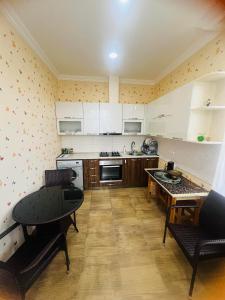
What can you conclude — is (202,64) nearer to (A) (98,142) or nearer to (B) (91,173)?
(A) (98,142)

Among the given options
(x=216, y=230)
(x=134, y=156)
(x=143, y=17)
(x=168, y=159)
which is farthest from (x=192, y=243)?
(x=143, y=17)

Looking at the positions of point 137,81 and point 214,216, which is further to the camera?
point 137,81

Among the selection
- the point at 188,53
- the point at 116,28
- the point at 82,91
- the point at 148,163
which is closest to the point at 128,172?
the point at 148,163

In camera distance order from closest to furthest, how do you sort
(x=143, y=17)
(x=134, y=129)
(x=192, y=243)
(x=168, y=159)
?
(x=192, y=243) → (x=143, y=17) → (x=168, y=159) → (x=134, y=129)

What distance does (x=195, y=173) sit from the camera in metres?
2.24

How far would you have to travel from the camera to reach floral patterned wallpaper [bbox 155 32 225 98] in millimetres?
1765

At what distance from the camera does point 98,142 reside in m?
3.90

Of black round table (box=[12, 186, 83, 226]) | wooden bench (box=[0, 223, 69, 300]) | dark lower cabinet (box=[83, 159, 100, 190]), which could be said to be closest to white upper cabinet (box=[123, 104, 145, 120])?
dark lower cabinet (box=[83, 159, 100, 190])

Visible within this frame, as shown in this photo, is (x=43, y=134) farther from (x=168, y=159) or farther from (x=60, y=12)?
(x=168, y=159)

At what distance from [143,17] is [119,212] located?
2.96m

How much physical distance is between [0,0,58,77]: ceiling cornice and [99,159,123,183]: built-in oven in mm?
2394

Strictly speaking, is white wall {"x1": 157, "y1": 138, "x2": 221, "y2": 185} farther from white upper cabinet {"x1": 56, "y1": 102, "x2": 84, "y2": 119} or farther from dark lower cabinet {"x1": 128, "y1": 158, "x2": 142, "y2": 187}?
white upper cabinet {"x1": 56, "y1": 102, "x2": 84, "y2": 119}

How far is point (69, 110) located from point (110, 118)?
1.03 meters

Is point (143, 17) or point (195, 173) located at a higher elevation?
point (143, 17)
